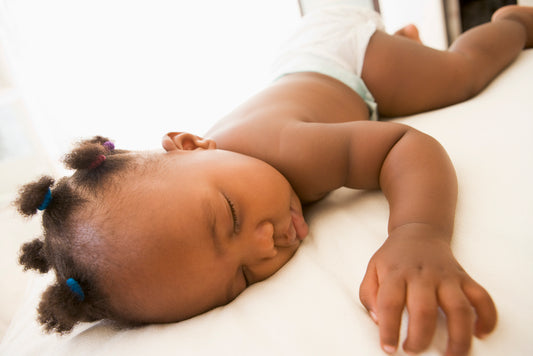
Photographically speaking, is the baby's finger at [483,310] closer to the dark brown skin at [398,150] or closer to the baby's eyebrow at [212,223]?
the dark brown skin at [398,150]

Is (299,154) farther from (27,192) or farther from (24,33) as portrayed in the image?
(24,33)

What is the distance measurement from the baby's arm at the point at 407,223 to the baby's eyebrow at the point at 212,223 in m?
0.22

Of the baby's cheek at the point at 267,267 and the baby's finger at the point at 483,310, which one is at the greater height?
the baby's finger at the point at 483,310

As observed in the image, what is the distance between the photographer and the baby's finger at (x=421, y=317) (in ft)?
1.24

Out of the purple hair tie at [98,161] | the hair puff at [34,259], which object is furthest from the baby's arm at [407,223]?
the hair puff at [34,259]

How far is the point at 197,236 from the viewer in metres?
0.58

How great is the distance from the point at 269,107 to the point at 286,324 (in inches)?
22.8

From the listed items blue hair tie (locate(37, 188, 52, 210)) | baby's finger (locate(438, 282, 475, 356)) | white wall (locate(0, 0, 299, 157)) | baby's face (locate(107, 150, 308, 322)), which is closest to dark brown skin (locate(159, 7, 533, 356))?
baby's finger (locate(438, 282, 475, 356))

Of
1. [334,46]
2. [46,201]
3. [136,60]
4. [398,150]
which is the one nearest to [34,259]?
[46,201]

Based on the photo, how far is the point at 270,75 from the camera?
1.40 meters

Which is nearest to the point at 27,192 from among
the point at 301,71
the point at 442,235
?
the point at 442,235

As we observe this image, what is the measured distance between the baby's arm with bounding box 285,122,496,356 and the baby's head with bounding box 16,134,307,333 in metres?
0.14

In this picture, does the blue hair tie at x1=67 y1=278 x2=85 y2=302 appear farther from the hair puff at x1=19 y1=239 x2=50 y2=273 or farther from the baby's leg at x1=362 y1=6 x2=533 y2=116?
the baby's leg at x1=362 y1=6 x2=533 y2=116

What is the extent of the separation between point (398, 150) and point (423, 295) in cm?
31
